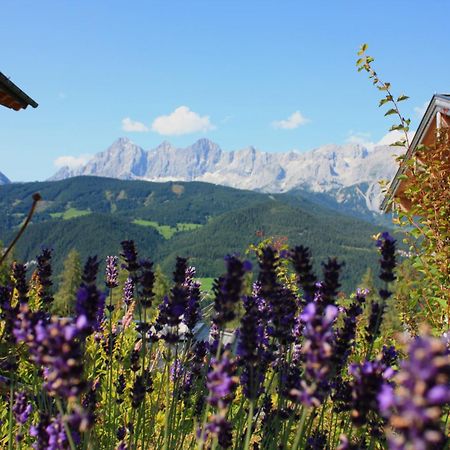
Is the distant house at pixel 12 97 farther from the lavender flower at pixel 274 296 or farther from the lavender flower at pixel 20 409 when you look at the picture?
the lavender flower at pixel 274 296

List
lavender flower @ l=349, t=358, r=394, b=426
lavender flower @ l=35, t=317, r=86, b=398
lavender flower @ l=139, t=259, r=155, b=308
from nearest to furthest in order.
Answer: lavender flower @ l=35, t=317, r=86, b=398 < lavender flower @ l=349, t=358, r=394, b=426 < lavender flower @ l=139, t=259, r=155, b=308

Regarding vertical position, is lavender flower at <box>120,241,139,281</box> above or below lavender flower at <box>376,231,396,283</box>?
below

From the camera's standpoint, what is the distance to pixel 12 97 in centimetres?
514

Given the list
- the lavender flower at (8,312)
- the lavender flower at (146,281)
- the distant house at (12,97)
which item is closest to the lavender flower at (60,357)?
the lavender flower at (8,312)

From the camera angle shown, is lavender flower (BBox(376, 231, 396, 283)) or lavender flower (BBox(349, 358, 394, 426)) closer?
lavender flower (BBox(349, 358, 394, 426))

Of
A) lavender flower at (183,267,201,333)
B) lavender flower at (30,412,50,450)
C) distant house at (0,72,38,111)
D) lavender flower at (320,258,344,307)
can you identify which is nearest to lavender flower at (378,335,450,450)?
lavender flower at (320,258,344,307)

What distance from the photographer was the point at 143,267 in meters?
2.78

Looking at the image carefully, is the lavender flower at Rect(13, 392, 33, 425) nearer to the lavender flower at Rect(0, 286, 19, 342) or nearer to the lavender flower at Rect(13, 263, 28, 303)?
the lavender flower at Rect(0, 286, 19, 342)

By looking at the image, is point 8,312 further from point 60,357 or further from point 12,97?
point 12,97

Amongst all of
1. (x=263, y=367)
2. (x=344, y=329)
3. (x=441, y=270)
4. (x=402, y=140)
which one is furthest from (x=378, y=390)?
(x=402, y=140)

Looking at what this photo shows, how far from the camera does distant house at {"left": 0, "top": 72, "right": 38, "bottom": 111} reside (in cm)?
476

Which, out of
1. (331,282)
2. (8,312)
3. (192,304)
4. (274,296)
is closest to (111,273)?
(192,304)

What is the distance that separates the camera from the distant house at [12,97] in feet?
15.6

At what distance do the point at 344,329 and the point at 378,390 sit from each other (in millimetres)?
772
